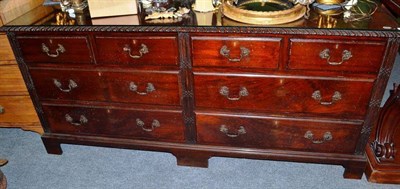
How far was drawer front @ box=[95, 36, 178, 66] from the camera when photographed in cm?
174

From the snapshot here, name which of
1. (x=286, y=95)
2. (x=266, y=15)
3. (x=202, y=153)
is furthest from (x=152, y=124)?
(x=266, y=15)

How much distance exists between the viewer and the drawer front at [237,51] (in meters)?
1.65

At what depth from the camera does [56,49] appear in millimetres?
1865

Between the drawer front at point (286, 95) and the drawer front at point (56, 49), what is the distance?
2.15ft

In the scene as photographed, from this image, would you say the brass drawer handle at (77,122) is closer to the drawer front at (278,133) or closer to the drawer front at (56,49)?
the drawer front at (56,49)

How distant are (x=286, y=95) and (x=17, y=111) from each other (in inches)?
69.5

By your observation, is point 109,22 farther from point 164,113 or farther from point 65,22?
point 164,113

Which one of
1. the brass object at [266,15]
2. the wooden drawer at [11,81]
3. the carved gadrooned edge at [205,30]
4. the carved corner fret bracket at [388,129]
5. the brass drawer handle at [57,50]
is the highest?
the brass object at [266,15]

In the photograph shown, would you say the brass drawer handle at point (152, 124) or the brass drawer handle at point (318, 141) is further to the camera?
the brass drawer handle at point (152, 124)

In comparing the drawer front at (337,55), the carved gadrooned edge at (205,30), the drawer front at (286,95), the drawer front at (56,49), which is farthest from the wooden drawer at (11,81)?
the drawer front at (337,55)

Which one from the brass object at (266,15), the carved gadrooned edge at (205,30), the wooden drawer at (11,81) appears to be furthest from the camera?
the wooden drawer at (11,81)

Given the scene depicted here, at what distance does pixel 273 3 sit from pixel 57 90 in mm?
1394

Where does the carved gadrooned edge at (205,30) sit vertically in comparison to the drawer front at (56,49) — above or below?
above

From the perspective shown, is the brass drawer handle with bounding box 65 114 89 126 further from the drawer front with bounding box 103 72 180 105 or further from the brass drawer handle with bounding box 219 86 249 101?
the brass drawer handle with bounding box 219 86 249 101
